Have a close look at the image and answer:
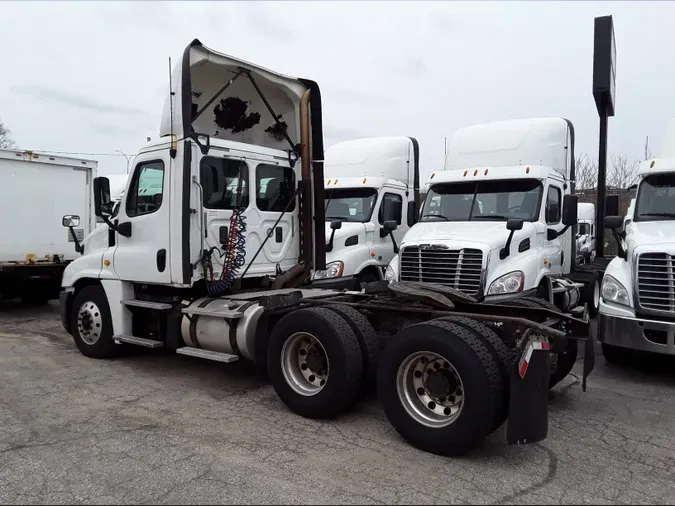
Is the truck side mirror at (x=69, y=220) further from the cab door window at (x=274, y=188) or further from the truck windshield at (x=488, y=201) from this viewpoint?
the truck windshield at (x=488, y=201)

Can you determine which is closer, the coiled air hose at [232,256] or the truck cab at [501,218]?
the coiled air hose at [232,256]

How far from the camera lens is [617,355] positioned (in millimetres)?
7055

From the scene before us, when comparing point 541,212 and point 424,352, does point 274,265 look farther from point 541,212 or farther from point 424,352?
point 541,212

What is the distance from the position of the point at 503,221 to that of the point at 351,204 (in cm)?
329

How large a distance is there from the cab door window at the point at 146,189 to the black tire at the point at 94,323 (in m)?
1.25

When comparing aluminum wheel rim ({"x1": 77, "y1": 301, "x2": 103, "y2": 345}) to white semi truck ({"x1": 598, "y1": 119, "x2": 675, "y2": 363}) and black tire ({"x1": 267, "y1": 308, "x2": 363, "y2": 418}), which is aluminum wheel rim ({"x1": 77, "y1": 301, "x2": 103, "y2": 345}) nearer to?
black tire ({"x1": 267, "y1": 308, "x2": 363, "y2": 418})

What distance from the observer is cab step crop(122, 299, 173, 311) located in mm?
6473

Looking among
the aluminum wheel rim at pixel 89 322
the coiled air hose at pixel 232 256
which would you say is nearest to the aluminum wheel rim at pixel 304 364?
the coiled air hose at pixel 232 256

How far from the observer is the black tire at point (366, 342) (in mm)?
4938

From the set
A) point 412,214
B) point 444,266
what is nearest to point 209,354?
point 444,266

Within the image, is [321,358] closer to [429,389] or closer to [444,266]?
[429,389]

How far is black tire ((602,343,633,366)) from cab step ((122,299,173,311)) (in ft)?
17.5

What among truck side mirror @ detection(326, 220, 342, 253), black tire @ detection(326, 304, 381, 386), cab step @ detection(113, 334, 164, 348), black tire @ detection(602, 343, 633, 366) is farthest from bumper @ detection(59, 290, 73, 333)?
black tire @ detection(602, 343, 633, 366)

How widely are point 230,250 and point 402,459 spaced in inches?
132
